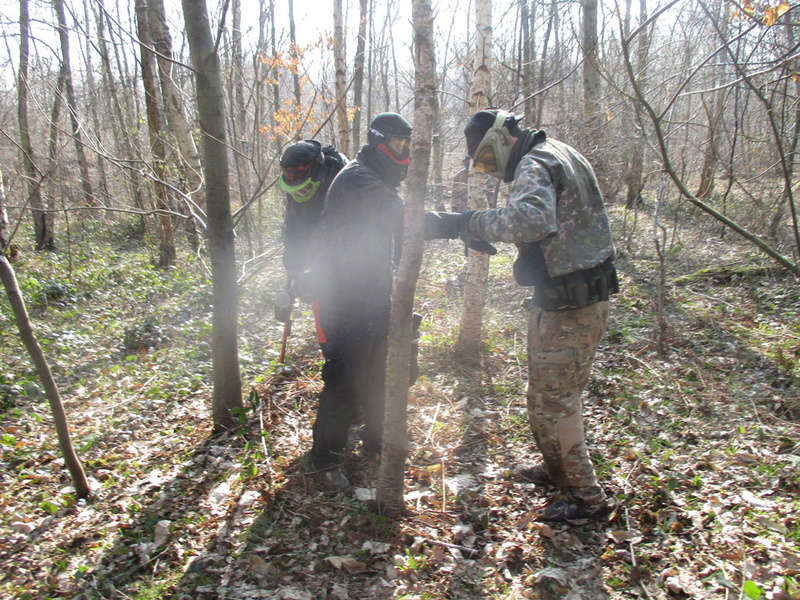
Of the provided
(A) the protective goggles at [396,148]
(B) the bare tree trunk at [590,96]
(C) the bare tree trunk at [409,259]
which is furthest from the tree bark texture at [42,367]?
(B) the bare tree trunk at [590,96]

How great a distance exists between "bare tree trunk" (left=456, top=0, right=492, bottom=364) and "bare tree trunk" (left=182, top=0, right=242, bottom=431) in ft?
8.03

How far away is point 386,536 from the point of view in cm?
281

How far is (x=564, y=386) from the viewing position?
2836mm

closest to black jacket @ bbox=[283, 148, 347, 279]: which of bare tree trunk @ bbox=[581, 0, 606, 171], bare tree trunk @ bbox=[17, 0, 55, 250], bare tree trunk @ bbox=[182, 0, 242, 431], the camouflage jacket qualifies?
bare tree trunk @ bbox=[182, 0, 242, 431]

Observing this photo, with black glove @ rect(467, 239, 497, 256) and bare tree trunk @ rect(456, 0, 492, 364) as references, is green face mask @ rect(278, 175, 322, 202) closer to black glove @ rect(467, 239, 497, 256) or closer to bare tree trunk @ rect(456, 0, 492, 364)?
black glove @ rect(467, 239, 497, 256)

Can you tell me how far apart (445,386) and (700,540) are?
102 inches

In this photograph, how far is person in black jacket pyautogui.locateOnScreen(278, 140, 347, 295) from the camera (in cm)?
348

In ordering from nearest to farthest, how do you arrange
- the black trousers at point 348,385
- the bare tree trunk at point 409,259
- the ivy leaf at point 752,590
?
1. the ivy leaf at point 752,590
2. the bare tree trunk at point 409,259
3. the black trousers at point 348,385

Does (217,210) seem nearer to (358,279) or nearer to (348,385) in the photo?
(358,279)

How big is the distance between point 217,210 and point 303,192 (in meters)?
0.64

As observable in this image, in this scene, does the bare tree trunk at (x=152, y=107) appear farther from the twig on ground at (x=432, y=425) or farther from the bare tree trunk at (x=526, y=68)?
the bare tree trunk at (x=526, y=68)

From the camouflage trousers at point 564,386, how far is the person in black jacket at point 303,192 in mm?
1699

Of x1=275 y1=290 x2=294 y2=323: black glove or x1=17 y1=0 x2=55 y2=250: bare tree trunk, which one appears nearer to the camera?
x1=275 y1=290 x2=294 y2=323: black glove

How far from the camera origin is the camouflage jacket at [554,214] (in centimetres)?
243
